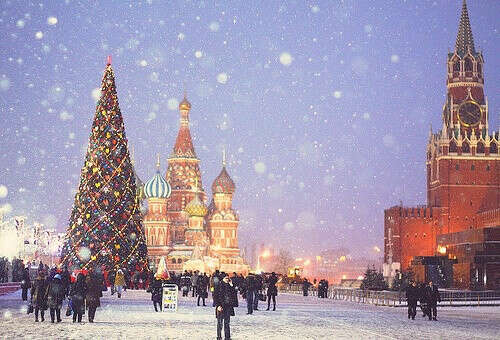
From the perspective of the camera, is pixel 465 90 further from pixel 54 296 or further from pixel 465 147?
pixel 54 296

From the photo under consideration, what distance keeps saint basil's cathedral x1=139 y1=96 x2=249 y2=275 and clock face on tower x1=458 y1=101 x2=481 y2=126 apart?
104ft

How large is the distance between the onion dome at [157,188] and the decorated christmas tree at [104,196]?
66.1m

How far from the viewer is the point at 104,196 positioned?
1646 inches

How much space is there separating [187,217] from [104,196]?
237ft

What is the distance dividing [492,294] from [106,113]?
66.4ft

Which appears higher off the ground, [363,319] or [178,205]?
[178,205]

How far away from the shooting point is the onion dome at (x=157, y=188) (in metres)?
109

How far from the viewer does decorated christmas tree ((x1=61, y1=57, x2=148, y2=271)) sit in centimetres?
4175

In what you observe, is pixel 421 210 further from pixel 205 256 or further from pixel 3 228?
pixel 3 228

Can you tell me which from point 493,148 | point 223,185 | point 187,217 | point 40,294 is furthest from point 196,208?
point 40,294

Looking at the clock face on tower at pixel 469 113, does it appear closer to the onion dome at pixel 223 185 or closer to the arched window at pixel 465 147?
the arched window at pixel 465 147

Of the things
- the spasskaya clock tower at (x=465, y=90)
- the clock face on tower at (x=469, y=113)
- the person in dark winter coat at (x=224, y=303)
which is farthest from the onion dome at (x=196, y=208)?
the person in dark winter coat at (x=224, y=303)

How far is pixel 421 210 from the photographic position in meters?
110

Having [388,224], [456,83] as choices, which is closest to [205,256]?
[388,224]
